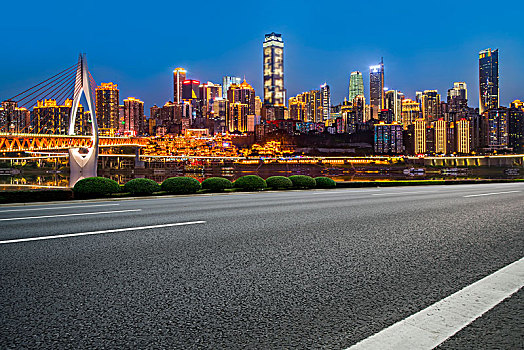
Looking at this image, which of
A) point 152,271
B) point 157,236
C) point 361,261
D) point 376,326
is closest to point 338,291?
point 376,326

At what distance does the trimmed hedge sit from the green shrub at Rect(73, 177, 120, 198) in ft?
2.77

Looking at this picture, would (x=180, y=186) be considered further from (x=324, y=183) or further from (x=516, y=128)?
(x=516, y=128)

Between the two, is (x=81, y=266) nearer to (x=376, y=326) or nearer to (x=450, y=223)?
(x=376, y=326)

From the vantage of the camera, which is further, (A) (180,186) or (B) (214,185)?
(B) (214,185)

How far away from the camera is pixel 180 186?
66.2ft

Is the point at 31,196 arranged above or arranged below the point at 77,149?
below

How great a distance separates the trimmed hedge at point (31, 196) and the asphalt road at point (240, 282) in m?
9.63

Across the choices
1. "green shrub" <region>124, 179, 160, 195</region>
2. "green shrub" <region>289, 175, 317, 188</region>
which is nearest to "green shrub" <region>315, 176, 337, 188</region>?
"green shrub" <region>289, 175, 317, 188</region>

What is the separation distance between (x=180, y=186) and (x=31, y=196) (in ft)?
22.1

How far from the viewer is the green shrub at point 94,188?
17.4m

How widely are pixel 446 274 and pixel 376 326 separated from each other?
1.80 meters

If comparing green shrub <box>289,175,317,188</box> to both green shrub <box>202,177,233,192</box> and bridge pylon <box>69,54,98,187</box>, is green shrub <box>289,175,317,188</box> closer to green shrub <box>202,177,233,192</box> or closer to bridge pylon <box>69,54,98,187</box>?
green shrub <box>202,177,233,192</box>

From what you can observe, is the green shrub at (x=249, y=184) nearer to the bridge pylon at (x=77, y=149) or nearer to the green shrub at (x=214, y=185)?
the green shrub at (x=214, y=185)

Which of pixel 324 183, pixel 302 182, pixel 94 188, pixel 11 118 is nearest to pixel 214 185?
pixel 94 188
